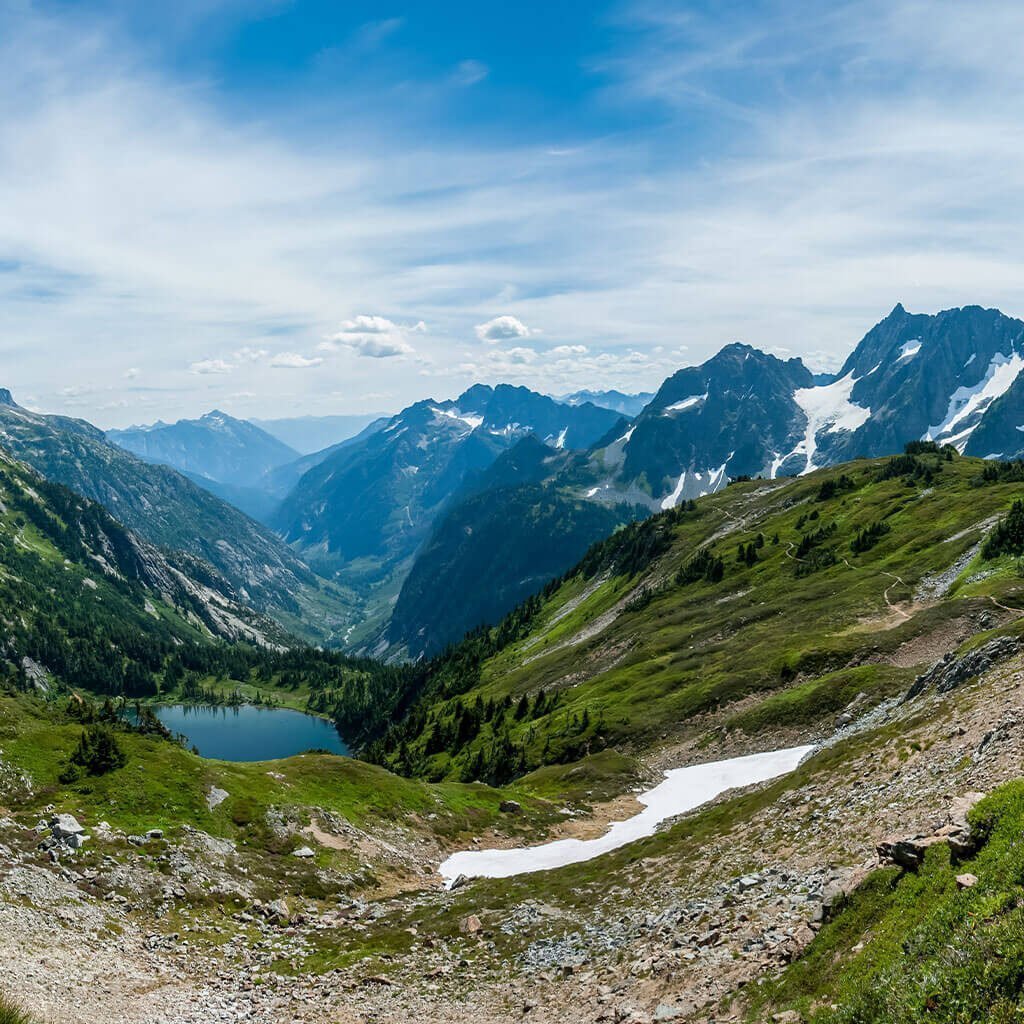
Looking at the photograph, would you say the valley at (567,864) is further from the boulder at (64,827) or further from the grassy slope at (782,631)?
the grassy slope at (782,631)

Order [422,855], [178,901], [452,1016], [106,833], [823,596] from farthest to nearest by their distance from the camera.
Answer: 1. [823,596]
2. [422,855]
3. [106,833]
4. [178,901]
5. [452,1016]

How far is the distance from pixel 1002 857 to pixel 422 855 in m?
48.3

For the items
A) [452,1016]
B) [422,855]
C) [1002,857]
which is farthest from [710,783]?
[1002,857]

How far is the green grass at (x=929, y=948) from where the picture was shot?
14341 millimetres

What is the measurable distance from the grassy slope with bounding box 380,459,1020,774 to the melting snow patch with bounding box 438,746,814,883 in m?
8.25

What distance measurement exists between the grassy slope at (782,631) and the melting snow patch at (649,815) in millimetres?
8255

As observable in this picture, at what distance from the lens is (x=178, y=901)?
40.6 m

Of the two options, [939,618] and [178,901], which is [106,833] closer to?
[178,901]

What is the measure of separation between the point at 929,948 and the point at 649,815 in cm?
5291

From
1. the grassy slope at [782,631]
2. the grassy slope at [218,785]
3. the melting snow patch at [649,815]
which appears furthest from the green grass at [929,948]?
the grassy slope at [782,631]

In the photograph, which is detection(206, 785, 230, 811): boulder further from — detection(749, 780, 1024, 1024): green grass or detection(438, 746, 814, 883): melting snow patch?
detection(749, 780, 1024, 1024): green grass

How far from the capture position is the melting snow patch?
55.3m

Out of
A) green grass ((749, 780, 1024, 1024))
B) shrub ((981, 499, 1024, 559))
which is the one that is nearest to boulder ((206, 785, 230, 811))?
green grass ((749, 780, 1024, 1024))

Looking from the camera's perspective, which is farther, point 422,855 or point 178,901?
point 422,855
